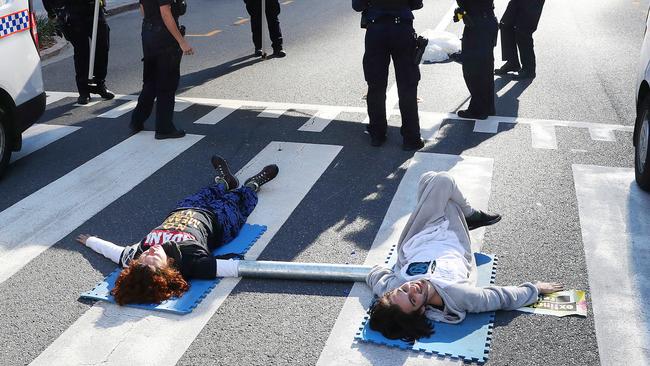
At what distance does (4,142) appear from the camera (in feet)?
26.2

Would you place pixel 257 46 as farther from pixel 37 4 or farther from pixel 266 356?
pixel 266 356

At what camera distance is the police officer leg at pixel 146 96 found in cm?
911

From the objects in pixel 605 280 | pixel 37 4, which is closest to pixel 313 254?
pixel 605 280

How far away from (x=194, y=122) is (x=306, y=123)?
4.35ft

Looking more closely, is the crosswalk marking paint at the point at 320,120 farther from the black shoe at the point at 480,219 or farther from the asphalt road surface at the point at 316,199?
the black shoe at the point at 480,219

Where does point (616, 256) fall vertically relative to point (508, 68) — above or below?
above

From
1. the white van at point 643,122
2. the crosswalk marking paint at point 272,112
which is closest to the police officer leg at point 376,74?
the crosswalk marking paint at point 272,112

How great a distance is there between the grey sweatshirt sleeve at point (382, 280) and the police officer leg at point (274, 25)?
26.7ft

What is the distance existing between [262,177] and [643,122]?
3.48m

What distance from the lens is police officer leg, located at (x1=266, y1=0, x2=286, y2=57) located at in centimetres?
1310

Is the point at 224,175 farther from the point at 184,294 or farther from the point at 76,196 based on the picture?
the point at 184,294

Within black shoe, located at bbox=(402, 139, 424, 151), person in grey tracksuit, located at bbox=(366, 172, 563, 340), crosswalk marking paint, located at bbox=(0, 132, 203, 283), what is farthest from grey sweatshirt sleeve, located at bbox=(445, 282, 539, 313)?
black shoe, located at bbox=(402, 139, 424, 151)

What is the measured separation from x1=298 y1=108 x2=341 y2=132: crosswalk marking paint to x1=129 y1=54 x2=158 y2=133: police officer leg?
1710 millimetres

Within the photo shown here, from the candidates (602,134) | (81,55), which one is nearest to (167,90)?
(81,55)
